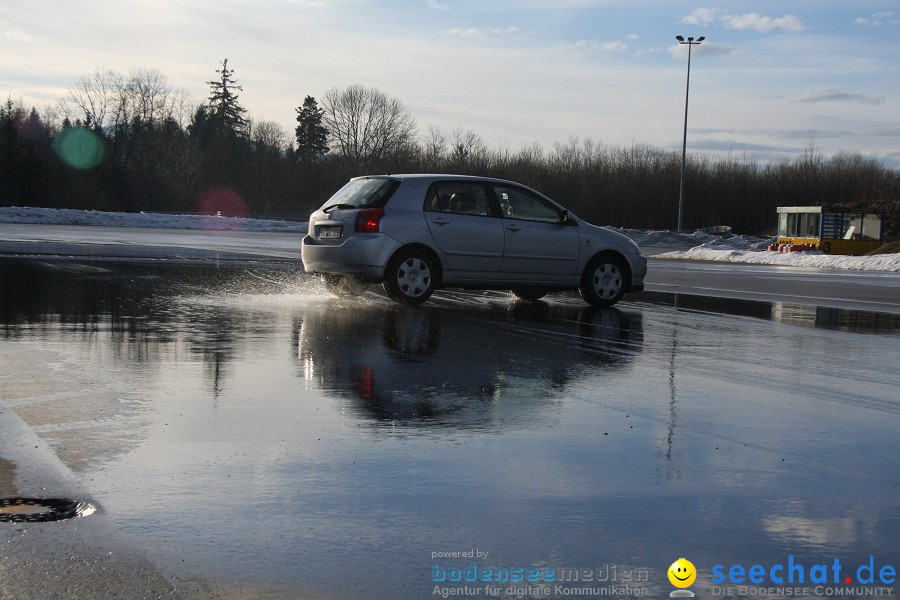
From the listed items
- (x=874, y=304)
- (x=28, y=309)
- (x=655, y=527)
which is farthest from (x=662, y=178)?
(x=655, y=527)

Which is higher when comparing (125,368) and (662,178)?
(662,178)

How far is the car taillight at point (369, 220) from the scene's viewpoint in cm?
1388

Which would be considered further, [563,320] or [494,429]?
[563,320]

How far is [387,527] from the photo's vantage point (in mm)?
4410

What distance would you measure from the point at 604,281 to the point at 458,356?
20.2 ft

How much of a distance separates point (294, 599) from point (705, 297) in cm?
1515

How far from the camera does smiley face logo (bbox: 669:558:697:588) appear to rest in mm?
3848

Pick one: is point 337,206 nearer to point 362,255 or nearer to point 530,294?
point 362,255

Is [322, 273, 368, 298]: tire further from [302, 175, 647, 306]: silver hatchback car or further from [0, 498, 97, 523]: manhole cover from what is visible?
[0, 498, 97, 523]: manhole cover

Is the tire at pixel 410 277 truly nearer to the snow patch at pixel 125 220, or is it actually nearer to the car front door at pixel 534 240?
the car front door at pixel 534 240

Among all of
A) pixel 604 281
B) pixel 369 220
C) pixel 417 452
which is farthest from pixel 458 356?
pixel 604 281

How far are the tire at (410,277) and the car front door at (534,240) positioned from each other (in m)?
1.04

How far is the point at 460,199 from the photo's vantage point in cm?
1452

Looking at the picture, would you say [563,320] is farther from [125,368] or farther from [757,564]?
[757,564]
